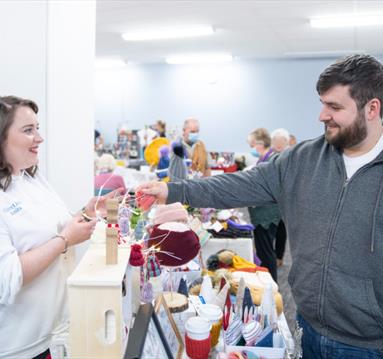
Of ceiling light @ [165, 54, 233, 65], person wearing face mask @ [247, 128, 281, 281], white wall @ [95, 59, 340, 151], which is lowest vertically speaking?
person wearing face mask @ [247, 128, 281, 281]

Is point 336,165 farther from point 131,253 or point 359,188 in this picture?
point 131,253

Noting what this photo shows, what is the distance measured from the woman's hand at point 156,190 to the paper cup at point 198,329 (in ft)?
1.55

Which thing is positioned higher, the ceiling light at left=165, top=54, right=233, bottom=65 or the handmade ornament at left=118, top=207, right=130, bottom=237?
the ceiling light at left=165, top=54, right=233, bottom=65

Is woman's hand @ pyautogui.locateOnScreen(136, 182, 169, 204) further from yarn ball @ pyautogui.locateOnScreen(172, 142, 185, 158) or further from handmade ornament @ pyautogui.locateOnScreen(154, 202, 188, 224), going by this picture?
yarn ball @ pyautogui.locateOnScreen(172, 142, 185, 158)

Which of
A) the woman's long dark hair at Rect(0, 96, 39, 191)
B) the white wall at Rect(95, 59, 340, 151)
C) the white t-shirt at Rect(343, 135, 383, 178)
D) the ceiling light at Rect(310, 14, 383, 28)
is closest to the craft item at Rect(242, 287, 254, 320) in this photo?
the white t-shirt at Rect(343, 135, 383, 178)

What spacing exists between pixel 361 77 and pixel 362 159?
0.28 m

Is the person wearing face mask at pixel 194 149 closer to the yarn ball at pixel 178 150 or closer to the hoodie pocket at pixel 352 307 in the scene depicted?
the yarn ball at pixel 178 150

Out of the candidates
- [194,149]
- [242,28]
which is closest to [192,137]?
[194,149]

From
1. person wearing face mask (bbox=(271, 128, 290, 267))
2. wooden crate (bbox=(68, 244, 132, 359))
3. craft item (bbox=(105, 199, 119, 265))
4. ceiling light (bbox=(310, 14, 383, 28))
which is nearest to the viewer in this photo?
wooden crate (bbox=(68, 244, 132, 359))

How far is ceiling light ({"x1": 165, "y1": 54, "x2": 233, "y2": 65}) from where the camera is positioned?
8.41 metres

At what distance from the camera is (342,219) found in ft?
4.43

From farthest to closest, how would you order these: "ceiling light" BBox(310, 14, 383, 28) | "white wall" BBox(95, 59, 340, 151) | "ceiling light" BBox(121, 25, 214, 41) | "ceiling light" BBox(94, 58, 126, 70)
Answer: "ceiling light" BBox(94, 58, 126, 70)
"white wall" BBox(95, 59, 340, 151)
"ceiling light" BBox(121, 25, 214, 41)
"ceiling light" BBox(310, 14, 383, 28)

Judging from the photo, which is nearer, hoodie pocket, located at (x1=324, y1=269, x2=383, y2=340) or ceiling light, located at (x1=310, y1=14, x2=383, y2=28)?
hoodie pocket, located at (x1=324, y1=269, x2=383, y2=340)

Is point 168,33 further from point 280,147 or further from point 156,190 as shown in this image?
point 156,190
